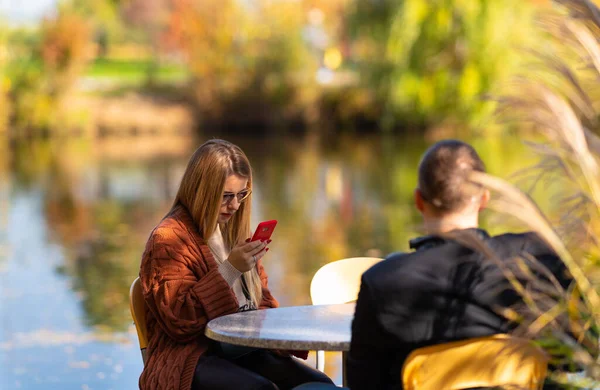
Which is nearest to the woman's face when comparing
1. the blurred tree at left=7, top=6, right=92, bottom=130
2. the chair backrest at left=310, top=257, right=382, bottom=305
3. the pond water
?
the chair backrest at left=310, top=257, right=382, bottom=305

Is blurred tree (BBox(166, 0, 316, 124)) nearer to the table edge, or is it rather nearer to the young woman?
the young woman

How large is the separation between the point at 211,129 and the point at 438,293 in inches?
1427

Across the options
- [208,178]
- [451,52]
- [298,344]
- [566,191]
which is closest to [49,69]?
[451,52]

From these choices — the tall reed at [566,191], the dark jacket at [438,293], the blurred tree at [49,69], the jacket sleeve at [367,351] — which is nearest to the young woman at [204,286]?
the jacket sleeve at [367,351]

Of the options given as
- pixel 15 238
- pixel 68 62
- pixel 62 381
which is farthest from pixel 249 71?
pixel 62 381

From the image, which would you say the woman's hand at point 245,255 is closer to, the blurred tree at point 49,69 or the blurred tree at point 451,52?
the blurred tree at point 451,52

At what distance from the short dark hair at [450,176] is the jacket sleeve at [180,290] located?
1.15m

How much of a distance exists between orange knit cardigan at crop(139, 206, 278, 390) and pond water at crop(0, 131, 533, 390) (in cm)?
84

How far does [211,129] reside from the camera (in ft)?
127

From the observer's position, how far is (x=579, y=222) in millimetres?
2408

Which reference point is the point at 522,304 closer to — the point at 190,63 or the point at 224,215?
the point at 224,215

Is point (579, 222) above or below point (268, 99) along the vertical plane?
above

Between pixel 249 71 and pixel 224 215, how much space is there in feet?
120

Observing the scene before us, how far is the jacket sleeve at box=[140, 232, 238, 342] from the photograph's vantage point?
364 centimetres
